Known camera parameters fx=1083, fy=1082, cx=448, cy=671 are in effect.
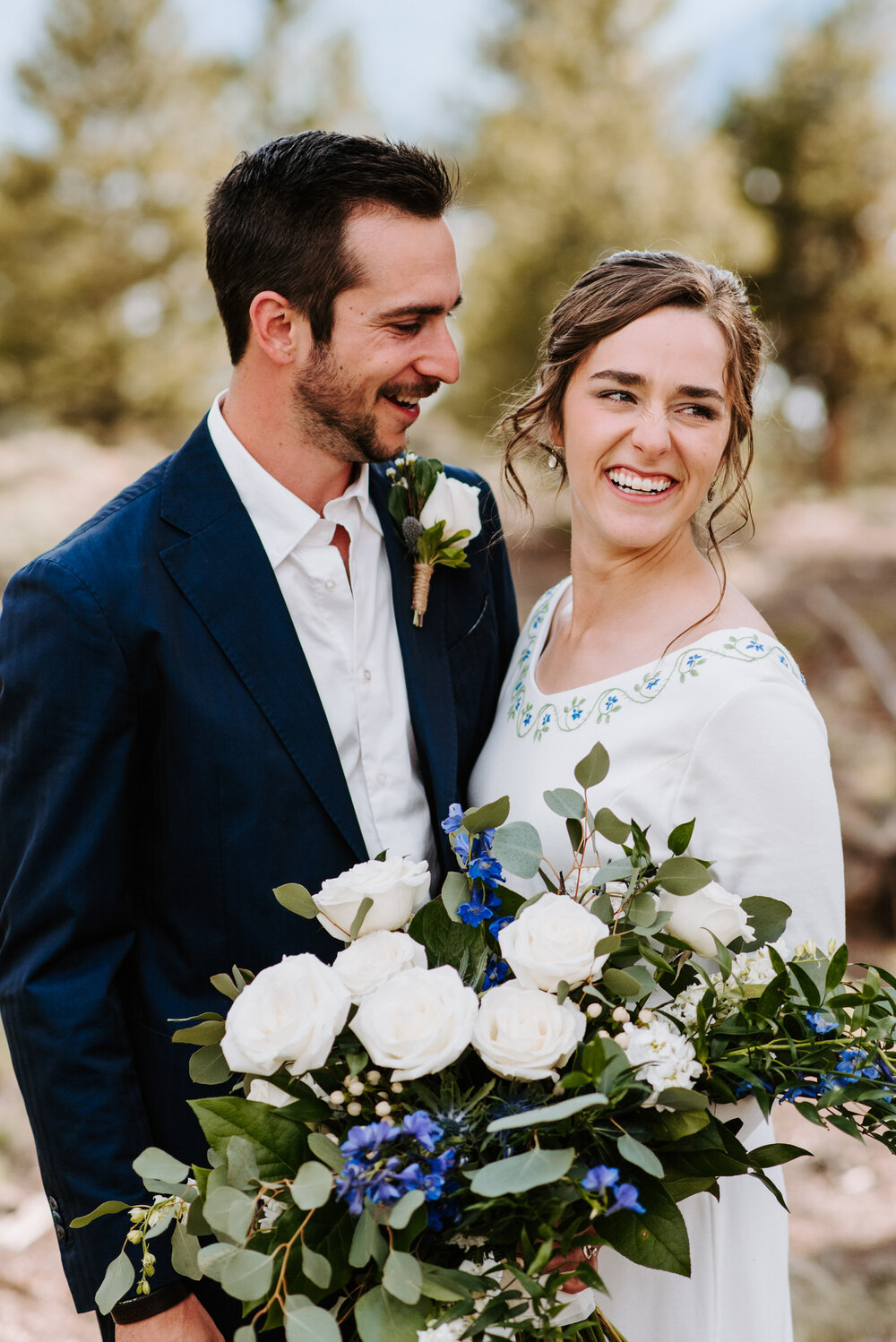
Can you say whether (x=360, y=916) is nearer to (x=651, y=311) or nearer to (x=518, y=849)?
(x=518, y=849)

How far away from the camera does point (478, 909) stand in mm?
1401

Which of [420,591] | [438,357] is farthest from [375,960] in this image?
[438,357]

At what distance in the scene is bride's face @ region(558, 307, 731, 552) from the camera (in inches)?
79.9

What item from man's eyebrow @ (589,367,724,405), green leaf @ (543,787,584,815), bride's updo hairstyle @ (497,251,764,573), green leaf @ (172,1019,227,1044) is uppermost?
bride's updo hairstyle @ (497,251,764,573)

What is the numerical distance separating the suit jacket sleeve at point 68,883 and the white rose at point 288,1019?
590 mm

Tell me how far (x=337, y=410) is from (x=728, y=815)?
1079 millimetres

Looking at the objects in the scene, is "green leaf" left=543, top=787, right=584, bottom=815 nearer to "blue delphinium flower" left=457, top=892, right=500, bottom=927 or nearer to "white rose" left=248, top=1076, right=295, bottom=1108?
"blue delphinium flower" left=457, top=892, right=500, bottom=927

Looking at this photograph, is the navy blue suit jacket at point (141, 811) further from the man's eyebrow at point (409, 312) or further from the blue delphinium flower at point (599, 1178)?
the blue delphinium flower at point (599, 1178)

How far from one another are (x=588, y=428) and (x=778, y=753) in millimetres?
727

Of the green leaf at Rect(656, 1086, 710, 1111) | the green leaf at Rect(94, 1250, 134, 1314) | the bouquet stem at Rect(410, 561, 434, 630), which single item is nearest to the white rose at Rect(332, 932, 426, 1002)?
the green leaf at Rect(656, 1086, 710, 1111)

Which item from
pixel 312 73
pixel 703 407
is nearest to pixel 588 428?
pixel 703 407

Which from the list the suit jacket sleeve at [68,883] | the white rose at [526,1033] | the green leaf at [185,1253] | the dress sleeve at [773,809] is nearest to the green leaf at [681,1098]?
the white rose at [526,1033]

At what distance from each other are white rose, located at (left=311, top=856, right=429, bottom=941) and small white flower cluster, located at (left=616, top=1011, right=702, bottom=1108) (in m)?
0.33

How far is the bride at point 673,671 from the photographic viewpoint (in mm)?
1790
